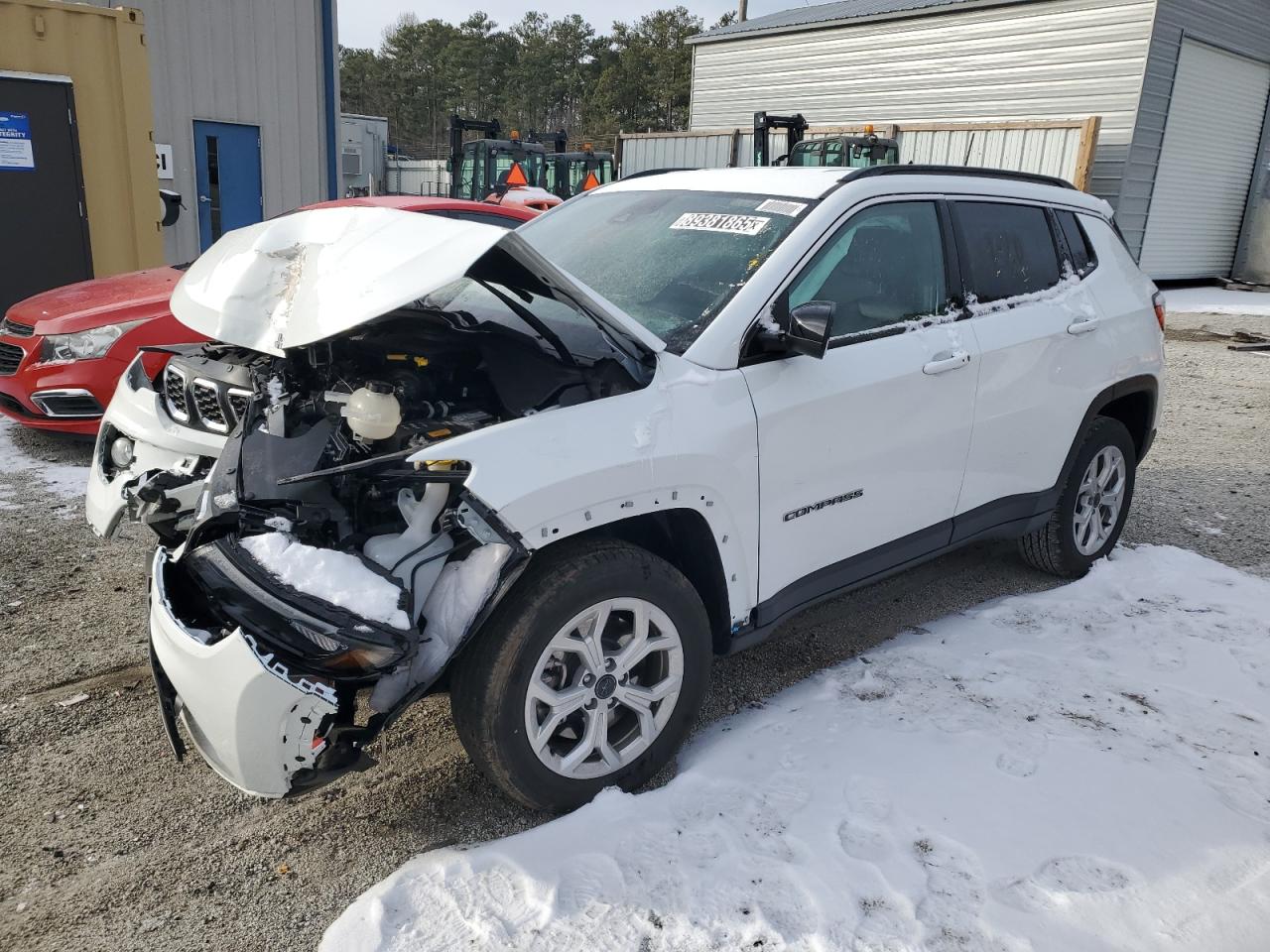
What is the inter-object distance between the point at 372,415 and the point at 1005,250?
2.73 m

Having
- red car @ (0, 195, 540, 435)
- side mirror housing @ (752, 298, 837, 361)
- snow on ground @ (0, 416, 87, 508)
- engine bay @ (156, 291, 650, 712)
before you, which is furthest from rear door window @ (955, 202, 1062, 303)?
snow on ground @ (0, 416, 87, 508)

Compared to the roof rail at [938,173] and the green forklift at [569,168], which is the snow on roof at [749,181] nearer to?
the roof rail at [938,173]

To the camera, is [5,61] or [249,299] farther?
[5,61]

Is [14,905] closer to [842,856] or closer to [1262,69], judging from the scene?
[842,856]

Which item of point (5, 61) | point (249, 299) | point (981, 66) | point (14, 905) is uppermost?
point (981, 66)

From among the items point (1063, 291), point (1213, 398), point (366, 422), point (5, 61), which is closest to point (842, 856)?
point (366, 422)

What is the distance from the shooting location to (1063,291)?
4145mm

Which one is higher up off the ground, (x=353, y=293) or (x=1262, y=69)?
(x=1262, y=69)

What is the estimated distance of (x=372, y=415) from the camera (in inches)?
103

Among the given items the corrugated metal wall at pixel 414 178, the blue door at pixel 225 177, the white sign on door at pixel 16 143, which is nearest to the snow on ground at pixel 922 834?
the white sign on door at pixel 16 143

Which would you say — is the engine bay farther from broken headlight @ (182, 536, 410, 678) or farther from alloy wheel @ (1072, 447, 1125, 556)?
alloy wheel @ (1072, 447, 1125, 556)

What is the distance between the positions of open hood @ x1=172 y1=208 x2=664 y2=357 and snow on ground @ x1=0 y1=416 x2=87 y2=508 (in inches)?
110

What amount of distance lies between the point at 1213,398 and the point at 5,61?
11513mm

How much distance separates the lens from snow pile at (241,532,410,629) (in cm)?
230
